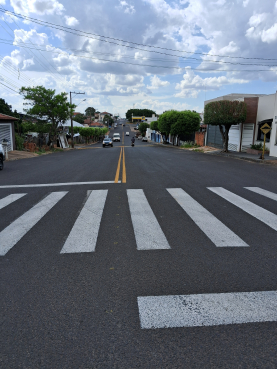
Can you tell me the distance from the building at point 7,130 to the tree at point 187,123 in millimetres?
25772

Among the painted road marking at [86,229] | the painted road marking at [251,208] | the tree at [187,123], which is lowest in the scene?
the painted road marking at [86,229]

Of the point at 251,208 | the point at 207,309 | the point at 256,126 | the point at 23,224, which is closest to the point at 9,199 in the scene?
the point at 23,224

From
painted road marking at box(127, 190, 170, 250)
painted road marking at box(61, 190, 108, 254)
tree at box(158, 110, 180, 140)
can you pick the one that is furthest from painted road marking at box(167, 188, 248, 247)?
tree at box(158, 110, 180, 140)

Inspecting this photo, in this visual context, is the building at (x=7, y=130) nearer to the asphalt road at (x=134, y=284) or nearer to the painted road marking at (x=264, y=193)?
the asphalt road at (x=134, y=284)

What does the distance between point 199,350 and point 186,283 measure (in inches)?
46.3

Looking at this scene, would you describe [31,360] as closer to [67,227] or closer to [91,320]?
[91,320]

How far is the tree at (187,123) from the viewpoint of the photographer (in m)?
46.7

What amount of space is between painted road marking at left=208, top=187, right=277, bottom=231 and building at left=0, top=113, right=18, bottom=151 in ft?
81.7

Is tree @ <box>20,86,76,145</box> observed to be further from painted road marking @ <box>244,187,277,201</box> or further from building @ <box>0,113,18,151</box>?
painted road marking @ <box>244,187,277,201</box>

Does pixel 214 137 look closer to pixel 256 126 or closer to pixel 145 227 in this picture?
pixel 256 126

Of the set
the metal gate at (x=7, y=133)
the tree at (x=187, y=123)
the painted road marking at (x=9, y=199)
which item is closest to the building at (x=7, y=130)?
the metal gate at (x=7, y=133)

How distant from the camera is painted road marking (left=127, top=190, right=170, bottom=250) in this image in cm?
502

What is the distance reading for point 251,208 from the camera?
7.41m

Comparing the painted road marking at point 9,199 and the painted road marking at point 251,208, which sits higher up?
the painted road marking at point 251,208
